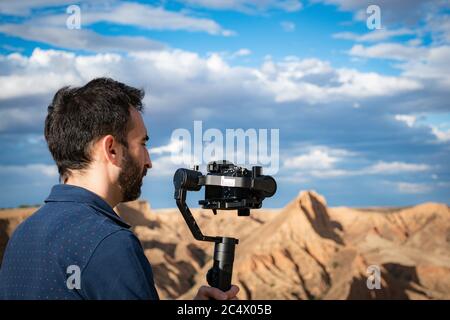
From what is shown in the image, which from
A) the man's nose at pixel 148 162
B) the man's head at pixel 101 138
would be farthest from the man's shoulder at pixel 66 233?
the man's nose at pixel 148 162

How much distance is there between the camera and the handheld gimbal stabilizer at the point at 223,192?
350 centimetres

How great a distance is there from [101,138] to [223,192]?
1.06 metres

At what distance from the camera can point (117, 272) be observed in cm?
239

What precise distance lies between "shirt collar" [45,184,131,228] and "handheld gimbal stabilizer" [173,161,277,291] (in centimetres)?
81

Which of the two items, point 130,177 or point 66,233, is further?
point 130,177

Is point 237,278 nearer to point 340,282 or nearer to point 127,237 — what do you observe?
point 340,282

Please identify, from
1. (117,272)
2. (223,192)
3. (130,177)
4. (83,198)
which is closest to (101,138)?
(130,177)

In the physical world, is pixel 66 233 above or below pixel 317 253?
above

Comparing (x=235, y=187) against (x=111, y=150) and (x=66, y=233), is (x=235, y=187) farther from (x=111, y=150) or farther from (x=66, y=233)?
(x=66, y=233)

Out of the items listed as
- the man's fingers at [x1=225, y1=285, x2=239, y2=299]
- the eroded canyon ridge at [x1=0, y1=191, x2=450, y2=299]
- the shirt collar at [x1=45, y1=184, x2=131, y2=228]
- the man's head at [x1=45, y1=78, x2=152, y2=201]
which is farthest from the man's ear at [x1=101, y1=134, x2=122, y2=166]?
the eroded canyon ridge at [x1=0, y1=191, x2=450, y2=299]

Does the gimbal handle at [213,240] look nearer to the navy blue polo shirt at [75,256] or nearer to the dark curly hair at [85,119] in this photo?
the dark curly hair at [85,119]

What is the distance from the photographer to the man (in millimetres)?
2426

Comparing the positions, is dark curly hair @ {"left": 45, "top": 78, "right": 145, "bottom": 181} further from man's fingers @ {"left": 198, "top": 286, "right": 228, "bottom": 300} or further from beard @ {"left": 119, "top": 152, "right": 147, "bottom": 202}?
man's fingers @ {"left": 198, "top": 286, "right": 228, "bottom": 300}
